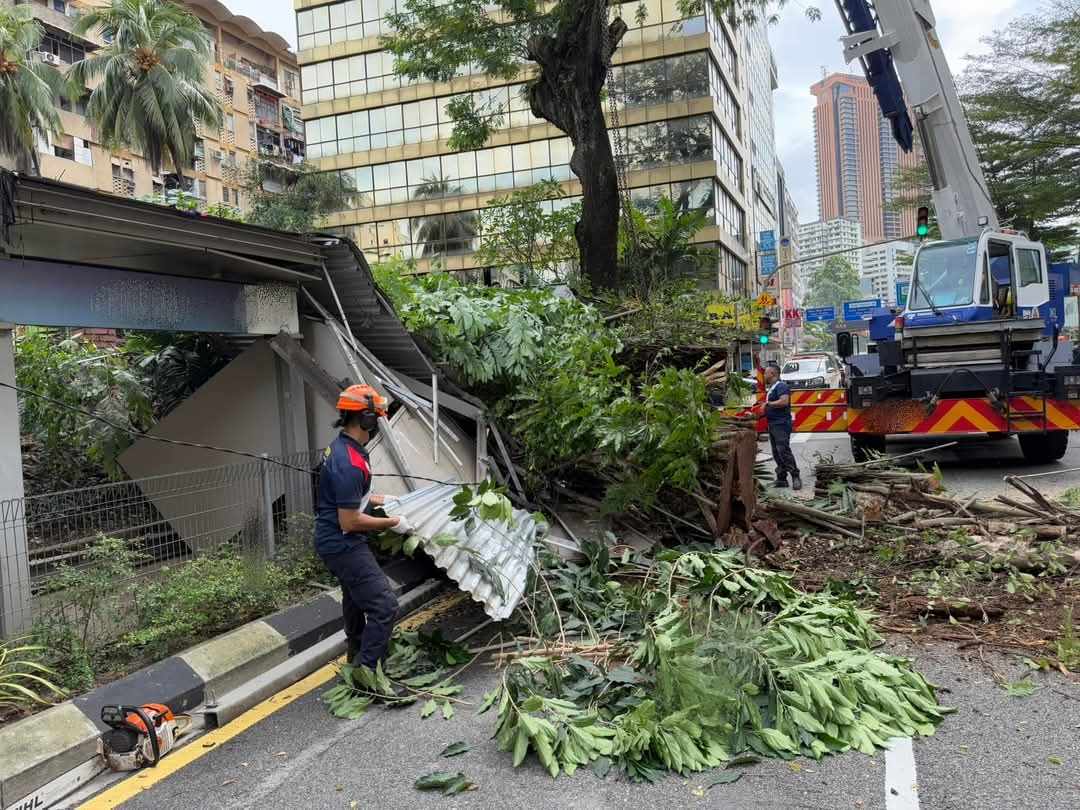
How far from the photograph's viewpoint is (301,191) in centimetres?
3847

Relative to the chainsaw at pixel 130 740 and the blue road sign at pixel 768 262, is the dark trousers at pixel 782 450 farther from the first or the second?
the blue road sign at pixel 768 262

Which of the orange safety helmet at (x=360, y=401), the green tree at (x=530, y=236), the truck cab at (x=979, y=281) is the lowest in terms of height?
the orange safety helmet at (x=360, y=401)

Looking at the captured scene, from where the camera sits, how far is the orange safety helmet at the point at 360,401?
15.7ft

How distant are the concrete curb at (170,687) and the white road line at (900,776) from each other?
3.53 m

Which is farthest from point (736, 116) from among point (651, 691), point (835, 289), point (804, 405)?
point (835, 289)

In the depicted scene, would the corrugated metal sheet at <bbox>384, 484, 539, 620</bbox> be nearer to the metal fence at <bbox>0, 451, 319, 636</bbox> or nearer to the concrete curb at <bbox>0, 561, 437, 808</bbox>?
the concrete curb at <bbox>0, 561, 437, 808</bbox>

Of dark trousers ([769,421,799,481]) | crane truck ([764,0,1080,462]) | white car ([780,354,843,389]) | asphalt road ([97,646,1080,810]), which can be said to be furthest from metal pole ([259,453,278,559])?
white car ([780,354,843,389])

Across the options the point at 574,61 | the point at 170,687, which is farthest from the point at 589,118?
the point at 170,687

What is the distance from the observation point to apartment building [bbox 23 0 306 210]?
39.8 metres

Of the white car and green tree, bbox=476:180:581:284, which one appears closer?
green tree, bbox=476:180:581:284

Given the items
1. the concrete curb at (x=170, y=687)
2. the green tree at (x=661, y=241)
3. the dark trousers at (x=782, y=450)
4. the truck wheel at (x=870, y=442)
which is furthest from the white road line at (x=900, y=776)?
the green tree at (x=661, y=241)

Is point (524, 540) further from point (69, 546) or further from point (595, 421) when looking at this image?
point (69, 546)

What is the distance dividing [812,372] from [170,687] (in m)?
30.2

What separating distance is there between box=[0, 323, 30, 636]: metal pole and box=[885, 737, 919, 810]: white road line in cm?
475
